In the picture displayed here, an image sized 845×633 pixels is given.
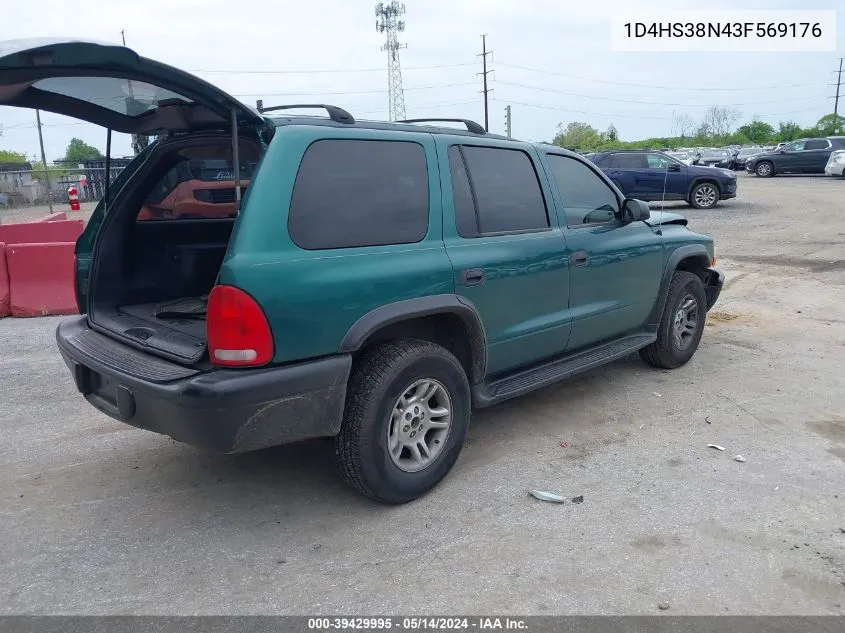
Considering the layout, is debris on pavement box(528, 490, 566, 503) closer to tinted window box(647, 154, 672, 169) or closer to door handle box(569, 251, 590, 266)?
door handle box(569, 251, 590, 266)

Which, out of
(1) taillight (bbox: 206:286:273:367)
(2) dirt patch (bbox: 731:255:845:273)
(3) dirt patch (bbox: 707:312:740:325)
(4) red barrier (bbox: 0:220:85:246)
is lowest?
(3) dirt patch (bbox: 707:312:740:325)

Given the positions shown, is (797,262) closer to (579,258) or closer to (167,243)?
(579,258)

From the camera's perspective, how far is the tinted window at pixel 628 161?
1736 cm

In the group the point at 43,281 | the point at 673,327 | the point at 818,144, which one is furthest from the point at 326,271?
the point at 818,144

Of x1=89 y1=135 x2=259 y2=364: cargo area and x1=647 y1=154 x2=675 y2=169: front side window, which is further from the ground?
x1=647 y1=154 x2=675 y2=169: front side window

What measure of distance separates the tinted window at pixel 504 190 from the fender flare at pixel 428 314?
483 mm

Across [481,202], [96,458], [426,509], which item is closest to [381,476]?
[426,509]

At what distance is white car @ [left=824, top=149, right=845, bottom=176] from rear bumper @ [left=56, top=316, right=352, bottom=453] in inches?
1094

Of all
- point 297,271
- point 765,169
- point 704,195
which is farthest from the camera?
point 765,169

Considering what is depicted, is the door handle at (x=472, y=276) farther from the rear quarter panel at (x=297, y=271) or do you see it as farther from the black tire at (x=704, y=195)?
the black tire at (x=704, y=195)

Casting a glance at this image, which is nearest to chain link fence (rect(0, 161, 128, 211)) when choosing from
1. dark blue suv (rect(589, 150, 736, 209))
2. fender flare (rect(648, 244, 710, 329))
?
dark blue suv (rect(589, 150, 736, 209))

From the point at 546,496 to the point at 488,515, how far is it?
352 millimetres

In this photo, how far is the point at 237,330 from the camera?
283 centimetres

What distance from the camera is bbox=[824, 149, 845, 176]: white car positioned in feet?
82.6
